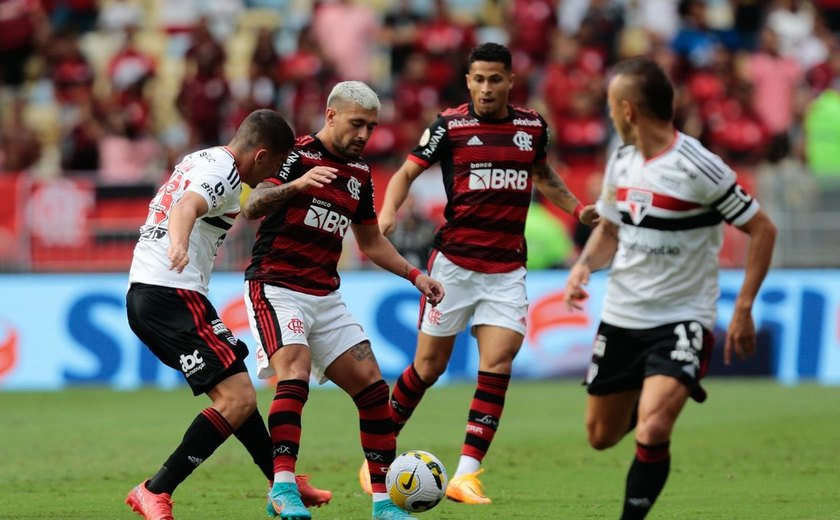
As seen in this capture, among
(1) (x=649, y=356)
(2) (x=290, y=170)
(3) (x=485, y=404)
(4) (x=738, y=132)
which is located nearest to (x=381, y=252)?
(2) (x=290, y=170)

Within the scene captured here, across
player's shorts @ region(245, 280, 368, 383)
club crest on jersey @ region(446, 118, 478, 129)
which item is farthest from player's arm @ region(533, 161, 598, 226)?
player's shorts @ region(245, 280, 368, 383)

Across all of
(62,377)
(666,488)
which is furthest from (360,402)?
(62,377)

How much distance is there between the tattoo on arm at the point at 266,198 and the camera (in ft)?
27.4

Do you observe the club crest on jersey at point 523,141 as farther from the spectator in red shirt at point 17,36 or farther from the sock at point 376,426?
the spectator in red shirt at point 17,36

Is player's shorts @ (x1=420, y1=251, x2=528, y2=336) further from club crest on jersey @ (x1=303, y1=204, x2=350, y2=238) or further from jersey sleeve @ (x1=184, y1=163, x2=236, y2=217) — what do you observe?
jersey sleeve @ (x1=184, y1=163, x2=236, y2=217)

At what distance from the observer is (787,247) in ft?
59.8

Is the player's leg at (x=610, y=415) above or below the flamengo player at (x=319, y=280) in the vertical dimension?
below

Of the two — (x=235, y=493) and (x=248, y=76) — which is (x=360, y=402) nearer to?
(x=235, y=493)

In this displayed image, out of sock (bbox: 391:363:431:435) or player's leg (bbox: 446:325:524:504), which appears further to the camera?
sock (bbox: 391:363:431:435)

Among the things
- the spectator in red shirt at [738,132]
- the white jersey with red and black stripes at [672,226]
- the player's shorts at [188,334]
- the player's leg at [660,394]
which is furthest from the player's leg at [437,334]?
the spectator in red shirt at [738,132]

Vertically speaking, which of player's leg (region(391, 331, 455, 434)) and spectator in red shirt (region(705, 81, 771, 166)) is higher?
spectator in red shirt (region(705, 81, 771, 166))

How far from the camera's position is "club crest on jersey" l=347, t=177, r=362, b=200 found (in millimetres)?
8820

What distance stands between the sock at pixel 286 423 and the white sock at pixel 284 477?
17mm

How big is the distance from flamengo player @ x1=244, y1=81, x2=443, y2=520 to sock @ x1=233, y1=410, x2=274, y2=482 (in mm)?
265
